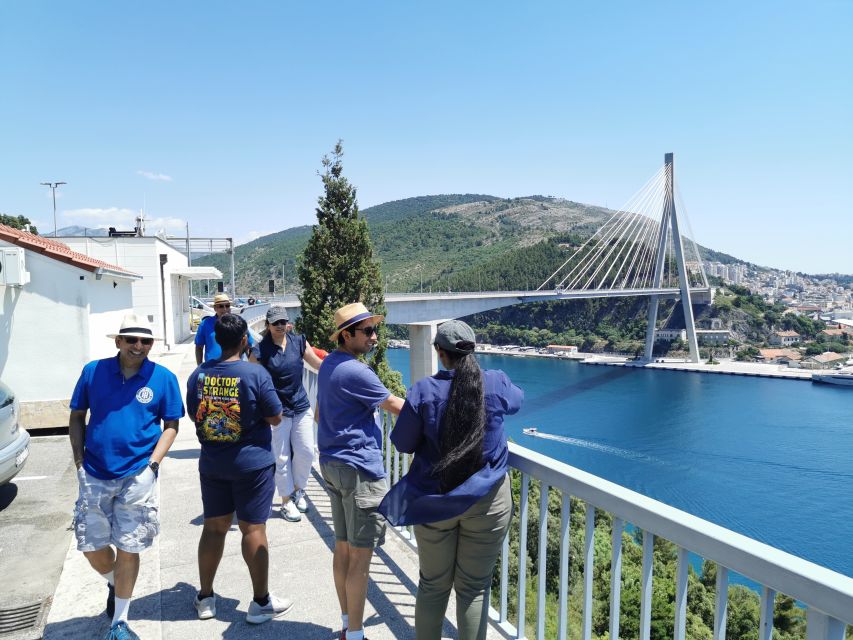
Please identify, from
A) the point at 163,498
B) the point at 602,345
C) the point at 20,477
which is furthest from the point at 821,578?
the point at 602,345

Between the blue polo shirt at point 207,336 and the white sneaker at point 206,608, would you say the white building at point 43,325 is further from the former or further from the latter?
the white sneaker at point 206,608

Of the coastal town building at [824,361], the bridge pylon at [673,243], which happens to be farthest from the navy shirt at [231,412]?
the coastal town building at [824,361]

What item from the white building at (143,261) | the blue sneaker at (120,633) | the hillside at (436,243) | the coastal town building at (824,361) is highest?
the hillside at (436,243)

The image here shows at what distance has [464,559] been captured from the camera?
78.3 inches

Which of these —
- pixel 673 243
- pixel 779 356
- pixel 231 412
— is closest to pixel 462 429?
pixel 231 412

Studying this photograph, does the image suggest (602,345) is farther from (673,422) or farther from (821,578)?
(821,578)

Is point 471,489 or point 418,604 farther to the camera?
point 418,604

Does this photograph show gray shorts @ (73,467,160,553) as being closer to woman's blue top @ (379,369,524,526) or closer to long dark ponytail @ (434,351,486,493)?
woman's blue top @ (379,369,524,526)

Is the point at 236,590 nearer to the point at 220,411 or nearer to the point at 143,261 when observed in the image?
the point at 220,411

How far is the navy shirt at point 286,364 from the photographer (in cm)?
372

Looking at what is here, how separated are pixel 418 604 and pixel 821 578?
1303 mm

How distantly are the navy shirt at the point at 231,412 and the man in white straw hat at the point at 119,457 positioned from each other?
16 centimetres

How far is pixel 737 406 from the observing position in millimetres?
45156

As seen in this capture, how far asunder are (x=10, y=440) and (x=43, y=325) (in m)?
3.21
